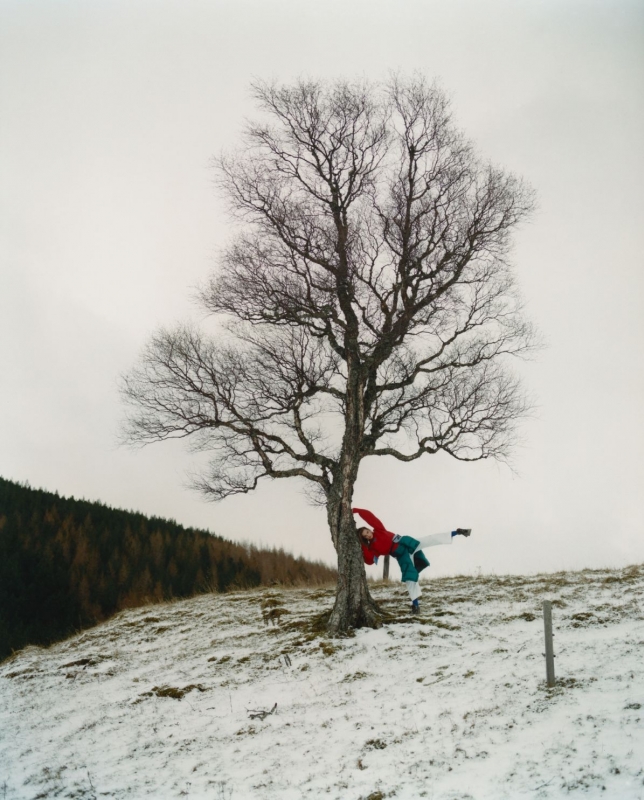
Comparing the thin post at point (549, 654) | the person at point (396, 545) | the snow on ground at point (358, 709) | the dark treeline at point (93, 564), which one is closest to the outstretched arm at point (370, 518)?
the person at point (396, 545)

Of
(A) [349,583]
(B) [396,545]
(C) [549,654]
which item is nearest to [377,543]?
(B) [396,545]

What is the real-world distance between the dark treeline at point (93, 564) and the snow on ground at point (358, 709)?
8.44 m

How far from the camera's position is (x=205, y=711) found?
10.1 metres

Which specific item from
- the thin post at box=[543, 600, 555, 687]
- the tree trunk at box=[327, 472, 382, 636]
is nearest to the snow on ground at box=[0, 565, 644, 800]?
the thin post at box=[543, 600, 555, 687]

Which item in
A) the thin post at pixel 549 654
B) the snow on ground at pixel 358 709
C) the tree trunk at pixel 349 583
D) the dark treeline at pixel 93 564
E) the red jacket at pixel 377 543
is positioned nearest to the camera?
the snow on ground at pixel 358 709

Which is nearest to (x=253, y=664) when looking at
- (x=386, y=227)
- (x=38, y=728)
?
(x=38, y=728)

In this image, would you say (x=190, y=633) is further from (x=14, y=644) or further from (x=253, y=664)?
(x=14, y=644)

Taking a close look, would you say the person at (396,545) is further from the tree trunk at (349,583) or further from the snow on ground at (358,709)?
the snow on ground at (358,709)

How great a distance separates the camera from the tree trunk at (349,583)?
12766 millimetres

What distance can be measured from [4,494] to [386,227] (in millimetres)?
26538

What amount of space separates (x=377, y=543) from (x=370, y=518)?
554 millimetres

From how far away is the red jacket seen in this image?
1306cm

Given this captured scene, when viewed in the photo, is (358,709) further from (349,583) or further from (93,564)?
(93,564)

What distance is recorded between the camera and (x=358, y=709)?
9047 mm
